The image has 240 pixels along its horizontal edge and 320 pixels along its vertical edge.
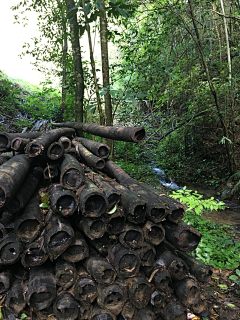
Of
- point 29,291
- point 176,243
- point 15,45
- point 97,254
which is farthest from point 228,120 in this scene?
point 15,45

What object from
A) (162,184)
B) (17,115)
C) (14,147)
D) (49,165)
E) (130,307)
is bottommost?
(162,184)

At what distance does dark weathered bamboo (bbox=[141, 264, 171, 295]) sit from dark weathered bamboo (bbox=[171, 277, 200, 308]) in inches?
5.2

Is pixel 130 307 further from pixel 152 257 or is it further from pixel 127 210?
pixel 127 210

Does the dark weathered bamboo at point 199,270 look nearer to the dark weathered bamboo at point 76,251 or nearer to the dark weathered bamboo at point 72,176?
the dark weathered bamboo at point 76,251

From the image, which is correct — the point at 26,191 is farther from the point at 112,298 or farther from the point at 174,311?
the point at 174,311

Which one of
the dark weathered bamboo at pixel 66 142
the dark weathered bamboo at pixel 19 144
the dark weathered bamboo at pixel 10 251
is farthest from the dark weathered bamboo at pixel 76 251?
the dark weathered bamboo at pixel 66 142

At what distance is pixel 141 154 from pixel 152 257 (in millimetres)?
9417

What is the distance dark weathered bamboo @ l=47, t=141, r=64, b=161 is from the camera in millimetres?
2863

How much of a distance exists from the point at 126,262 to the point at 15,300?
1295 millimetres

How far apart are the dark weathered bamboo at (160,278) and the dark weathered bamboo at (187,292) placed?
131 mm

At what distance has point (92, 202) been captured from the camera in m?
2.31

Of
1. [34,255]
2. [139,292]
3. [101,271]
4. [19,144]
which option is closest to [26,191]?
[19,144]

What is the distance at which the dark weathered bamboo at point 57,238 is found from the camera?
210cm

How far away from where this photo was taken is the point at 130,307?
7.36 feet
